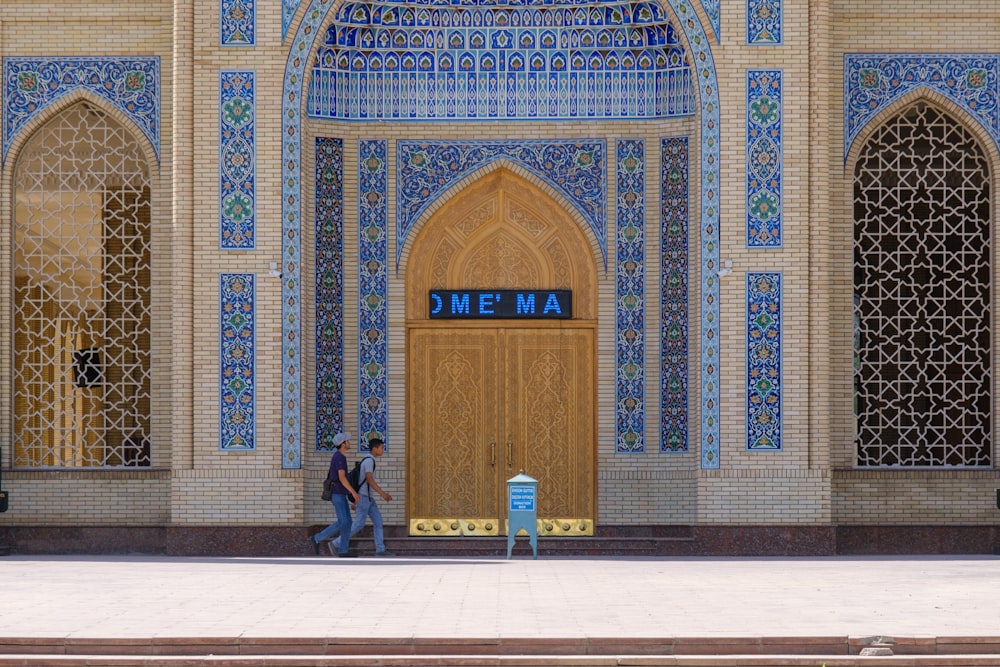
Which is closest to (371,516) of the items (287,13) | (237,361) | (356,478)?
(356,478)

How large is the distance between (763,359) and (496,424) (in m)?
3.01

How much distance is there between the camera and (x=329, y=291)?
18750 millimetres

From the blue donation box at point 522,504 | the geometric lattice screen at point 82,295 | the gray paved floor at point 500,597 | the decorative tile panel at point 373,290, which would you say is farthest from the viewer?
the decorative tile panel at point 373,290

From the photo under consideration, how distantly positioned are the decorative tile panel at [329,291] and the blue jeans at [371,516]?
1.15m

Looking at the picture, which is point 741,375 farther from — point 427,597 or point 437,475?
point 427,597

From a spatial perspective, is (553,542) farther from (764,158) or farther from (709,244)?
(764,158)

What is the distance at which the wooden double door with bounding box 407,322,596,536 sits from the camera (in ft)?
61.8

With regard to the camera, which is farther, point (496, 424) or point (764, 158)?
point (496, 424)

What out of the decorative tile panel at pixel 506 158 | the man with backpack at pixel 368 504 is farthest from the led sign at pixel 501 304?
the man with backpack at pixel 368 504

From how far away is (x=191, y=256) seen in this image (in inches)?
703

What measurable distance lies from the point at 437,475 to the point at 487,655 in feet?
28.5

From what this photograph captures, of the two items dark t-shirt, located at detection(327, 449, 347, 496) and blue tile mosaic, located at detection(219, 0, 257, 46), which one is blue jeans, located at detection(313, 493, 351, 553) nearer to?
dark t-shirt, located at detection(327, 449, 347, 496)

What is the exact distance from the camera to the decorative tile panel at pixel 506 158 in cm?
1889

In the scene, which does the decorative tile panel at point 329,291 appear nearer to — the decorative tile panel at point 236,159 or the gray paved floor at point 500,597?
the decorative tile panel at point 236,159
